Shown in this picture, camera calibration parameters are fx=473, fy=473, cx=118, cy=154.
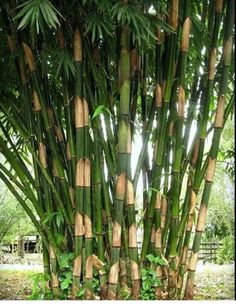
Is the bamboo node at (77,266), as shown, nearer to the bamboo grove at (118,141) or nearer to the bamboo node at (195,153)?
the bamboo grove at (118,141)

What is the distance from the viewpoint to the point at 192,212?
1.89 m

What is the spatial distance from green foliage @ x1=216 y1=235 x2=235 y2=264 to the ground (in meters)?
0.03

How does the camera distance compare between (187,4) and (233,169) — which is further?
(233,169)

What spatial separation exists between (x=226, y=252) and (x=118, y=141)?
68 centimetres

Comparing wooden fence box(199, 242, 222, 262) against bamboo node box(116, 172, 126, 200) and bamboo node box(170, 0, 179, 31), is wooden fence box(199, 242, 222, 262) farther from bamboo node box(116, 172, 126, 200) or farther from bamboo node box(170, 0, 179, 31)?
bamboo node box(170, 0, 179, 31)

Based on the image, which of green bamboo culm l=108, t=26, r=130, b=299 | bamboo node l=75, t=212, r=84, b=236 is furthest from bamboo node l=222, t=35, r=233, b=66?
bamboo node l=75, t=212, r=84, b=236

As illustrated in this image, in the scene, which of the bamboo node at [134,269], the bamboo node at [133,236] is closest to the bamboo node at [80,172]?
the bamboo node at [133,236]

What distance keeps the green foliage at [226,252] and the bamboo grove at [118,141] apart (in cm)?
17

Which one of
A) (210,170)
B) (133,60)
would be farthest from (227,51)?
(210,170)

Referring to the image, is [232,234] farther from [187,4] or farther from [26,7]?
[26,7]

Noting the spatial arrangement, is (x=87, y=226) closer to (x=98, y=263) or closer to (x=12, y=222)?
(x=98, y=263)

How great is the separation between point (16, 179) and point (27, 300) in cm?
50

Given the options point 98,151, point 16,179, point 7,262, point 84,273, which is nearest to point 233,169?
point 98,151

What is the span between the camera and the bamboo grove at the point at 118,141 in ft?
5.88
